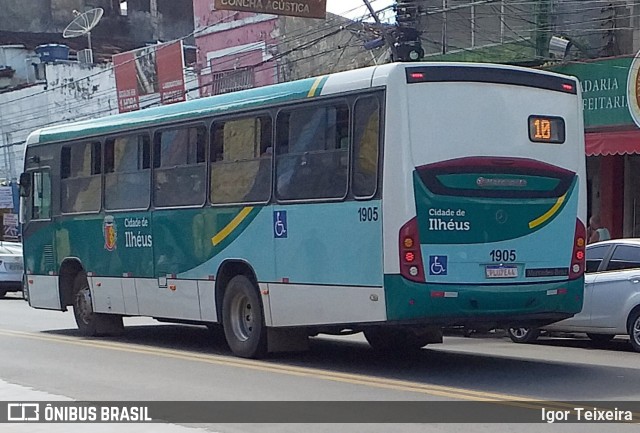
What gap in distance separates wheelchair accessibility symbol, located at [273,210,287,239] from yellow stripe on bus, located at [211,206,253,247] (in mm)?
523

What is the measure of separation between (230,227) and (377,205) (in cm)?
284

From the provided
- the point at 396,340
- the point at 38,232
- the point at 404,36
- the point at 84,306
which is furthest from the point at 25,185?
the point at 404,36

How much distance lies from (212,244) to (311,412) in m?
4.83

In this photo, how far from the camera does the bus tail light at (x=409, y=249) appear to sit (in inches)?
453

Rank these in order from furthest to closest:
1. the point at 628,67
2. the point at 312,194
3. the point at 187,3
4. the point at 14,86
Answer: the point at 187,3 < the point at 14,86 < the point at 628,67 < the point at 312,194

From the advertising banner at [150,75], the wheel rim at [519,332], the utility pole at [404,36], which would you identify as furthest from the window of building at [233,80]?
the wheel rim at [519,332]

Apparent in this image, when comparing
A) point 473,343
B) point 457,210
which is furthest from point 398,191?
point 473,343

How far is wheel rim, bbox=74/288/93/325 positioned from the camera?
1738 centimetres

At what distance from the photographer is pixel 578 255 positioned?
41.2 ft

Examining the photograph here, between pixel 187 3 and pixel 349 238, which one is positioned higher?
pixel 187 3

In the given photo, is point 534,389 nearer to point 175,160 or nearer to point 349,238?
point 349,238

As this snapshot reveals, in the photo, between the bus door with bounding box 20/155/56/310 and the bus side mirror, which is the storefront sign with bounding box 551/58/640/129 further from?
the bus side mirror

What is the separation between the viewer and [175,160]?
15.1m

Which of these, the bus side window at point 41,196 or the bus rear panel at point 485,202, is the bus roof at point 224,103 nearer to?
the bus rear panel at point 485,202
